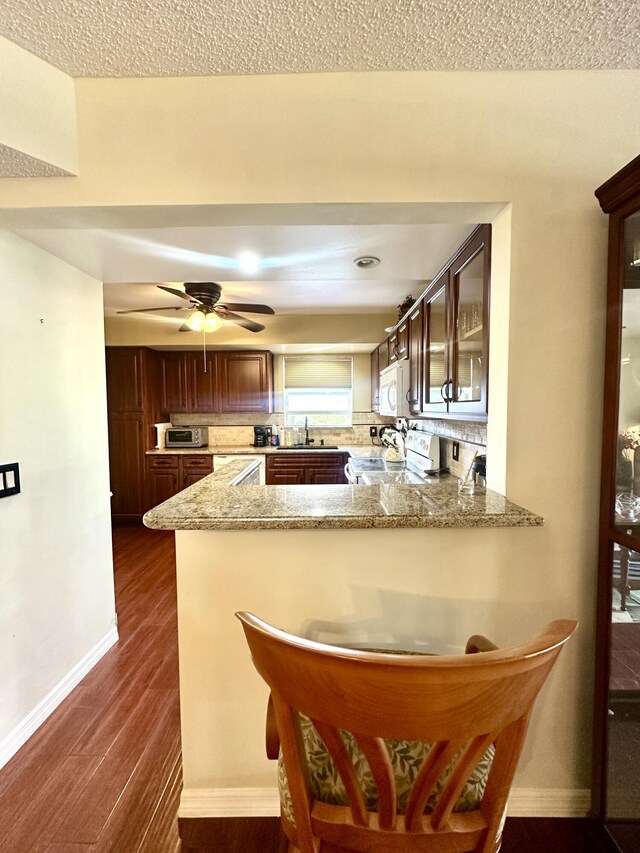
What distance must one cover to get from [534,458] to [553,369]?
0.99 ft

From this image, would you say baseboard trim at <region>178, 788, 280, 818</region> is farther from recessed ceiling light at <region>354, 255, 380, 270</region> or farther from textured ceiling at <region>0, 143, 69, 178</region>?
recessed ceiling light at <region>354, 255, 380, 270</region>

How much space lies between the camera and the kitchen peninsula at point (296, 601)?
118cm

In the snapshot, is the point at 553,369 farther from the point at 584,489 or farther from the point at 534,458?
the point at 584,489

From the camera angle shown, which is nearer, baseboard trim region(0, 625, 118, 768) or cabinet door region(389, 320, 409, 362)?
baseboard trim region(0, 625, 118, 768)

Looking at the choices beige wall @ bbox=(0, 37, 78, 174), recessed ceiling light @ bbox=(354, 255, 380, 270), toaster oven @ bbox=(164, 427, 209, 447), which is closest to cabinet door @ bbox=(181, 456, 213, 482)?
toaster oven @ bbox=(164, 427, 209, 447)

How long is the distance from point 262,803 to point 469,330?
1.95 m

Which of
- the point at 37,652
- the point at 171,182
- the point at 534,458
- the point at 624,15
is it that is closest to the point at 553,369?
the point at 534,458

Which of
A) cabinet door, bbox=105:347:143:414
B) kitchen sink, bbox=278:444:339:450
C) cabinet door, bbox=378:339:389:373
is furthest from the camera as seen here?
kitchen sink, bbox=278:444:339:450

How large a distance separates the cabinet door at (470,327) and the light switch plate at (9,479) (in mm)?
1960

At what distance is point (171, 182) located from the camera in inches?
45.4

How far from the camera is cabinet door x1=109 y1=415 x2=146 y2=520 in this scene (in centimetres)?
439

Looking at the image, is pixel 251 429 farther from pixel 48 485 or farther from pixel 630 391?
pixel 630 391

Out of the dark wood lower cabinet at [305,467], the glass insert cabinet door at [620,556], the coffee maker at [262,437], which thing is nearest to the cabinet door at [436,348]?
the glass insert cabinet door at [620,556]

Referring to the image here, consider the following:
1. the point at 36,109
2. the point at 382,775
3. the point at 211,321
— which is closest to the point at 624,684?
the point at 382,775
